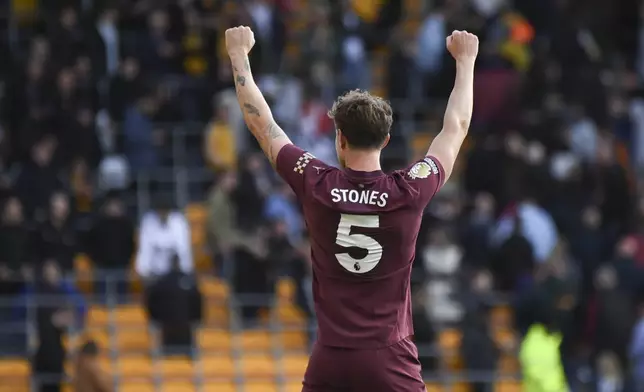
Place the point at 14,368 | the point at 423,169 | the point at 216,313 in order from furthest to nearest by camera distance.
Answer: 1. the point at 216,313
2. the point at 14,368
3. the point at 423,169

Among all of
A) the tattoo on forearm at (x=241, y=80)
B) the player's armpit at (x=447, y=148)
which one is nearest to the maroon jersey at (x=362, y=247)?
the player's armpit at (x=447, y=148)

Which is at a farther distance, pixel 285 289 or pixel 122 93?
pixel 122 93

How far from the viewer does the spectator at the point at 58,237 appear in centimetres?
1397

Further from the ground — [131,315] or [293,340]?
[131,315]

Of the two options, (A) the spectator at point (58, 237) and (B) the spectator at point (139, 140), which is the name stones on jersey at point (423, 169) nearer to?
(A) the spectator at point (58, 237)

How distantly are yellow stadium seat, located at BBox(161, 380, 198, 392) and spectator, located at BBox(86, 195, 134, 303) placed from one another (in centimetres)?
121

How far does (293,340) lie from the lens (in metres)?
14.5

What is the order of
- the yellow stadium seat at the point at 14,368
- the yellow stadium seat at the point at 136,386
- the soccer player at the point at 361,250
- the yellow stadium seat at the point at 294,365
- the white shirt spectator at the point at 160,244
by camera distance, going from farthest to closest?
the white shirt spectator at the point at 160,244
the yellow stadium seat at the point at 294,365
the yellow stadium seat at the point at 136,386
the yellow stadium seat at the point at 14,368
the soccer player at the point at 361,250

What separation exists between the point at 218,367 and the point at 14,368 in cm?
205

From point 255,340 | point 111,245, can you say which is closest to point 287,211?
point 255,340

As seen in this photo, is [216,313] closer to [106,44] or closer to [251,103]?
[106,44]

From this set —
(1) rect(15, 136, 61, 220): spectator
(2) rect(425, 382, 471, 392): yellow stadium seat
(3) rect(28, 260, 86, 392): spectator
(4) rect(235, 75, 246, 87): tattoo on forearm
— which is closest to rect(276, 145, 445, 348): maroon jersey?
(4) rect(235, 75, 246, 87): tattoo on forearm

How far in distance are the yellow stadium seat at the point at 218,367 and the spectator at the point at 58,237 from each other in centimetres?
171

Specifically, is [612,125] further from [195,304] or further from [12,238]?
[12,238]
